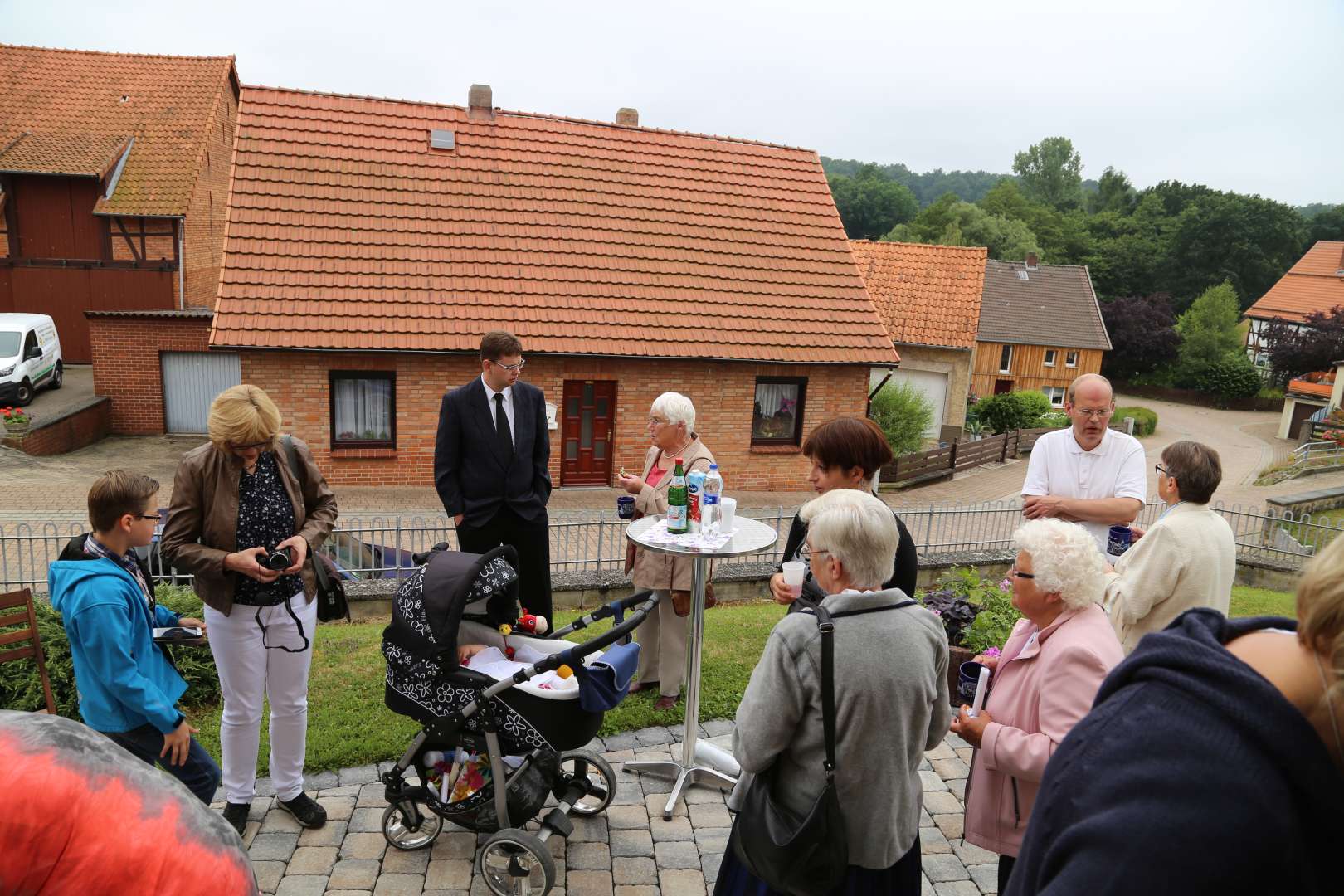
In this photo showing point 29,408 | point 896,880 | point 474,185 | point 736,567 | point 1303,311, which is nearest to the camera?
point 896,880

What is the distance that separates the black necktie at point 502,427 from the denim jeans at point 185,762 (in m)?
2.81

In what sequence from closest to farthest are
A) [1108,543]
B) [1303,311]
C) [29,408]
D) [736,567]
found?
1. [1108,543]
2. [736,567]
3. [29,408]
4. [1303,311]

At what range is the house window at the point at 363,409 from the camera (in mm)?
15570

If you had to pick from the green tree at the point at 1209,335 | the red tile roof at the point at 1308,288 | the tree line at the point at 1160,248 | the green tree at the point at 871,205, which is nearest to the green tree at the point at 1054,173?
the tree line at the point at 1160,248

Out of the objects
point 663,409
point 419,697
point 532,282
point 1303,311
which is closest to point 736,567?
point 663,409

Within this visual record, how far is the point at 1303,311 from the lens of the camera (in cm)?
5628

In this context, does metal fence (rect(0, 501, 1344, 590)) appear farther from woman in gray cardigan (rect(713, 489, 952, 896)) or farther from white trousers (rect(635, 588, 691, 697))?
woman in gray cardigan (rect(713, 489, 952, 896))

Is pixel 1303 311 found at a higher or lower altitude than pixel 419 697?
higher

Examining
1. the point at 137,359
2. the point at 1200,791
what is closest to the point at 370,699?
the point at 1200,791

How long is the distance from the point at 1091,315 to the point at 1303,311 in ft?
68.0

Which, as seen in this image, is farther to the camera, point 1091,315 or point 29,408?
point 1091,315

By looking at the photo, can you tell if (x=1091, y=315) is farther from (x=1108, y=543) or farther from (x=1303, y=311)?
(x=1108, y=543)

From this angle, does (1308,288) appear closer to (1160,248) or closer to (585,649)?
(1160,248)

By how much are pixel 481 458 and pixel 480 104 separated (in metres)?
13.9
